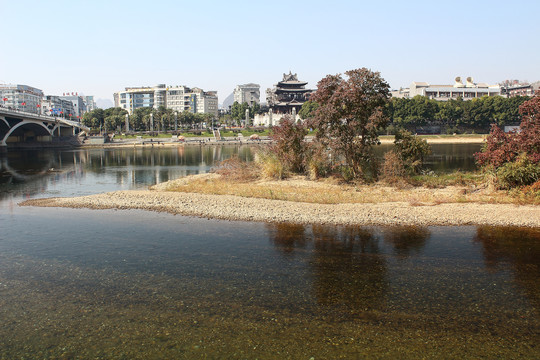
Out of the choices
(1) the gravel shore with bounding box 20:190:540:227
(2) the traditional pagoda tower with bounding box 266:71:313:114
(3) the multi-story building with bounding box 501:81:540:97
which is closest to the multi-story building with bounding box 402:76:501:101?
(3) the multi-story building with bounding box 501:81:540:97

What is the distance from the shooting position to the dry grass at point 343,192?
18.6 m

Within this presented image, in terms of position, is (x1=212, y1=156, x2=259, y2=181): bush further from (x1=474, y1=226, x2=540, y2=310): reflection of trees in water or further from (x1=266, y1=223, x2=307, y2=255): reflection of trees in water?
(x1=474, y1=226, x2=540, y2=310): reflection of trees in water

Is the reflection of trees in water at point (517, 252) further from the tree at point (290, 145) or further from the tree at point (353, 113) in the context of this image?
the tree at point (290, 145)

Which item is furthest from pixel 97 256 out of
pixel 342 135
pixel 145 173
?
pixel 145 173

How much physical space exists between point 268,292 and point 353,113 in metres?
15.1

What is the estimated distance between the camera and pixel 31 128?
85.9 m

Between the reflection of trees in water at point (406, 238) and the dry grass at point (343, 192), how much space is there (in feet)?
11.3

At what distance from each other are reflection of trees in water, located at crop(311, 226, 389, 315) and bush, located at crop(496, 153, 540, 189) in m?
9.00

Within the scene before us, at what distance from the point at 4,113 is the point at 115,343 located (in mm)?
69796

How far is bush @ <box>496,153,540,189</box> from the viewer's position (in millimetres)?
18828

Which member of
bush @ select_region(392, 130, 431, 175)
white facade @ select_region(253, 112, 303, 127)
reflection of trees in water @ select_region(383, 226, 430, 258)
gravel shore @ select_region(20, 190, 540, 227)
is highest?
white facade @ select_region(253, 112, 303, 127)

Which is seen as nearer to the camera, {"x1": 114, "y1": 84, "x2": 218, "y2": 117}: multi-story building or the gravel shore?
the gravel shore

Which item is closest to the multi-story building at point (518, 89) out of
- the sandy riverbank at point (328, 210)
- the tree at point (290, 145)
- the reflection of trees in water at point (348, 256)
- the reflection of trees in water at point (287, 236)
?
the tree at point (290, 145)

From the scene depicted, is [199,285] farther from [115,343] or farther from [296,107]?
[296,107]
